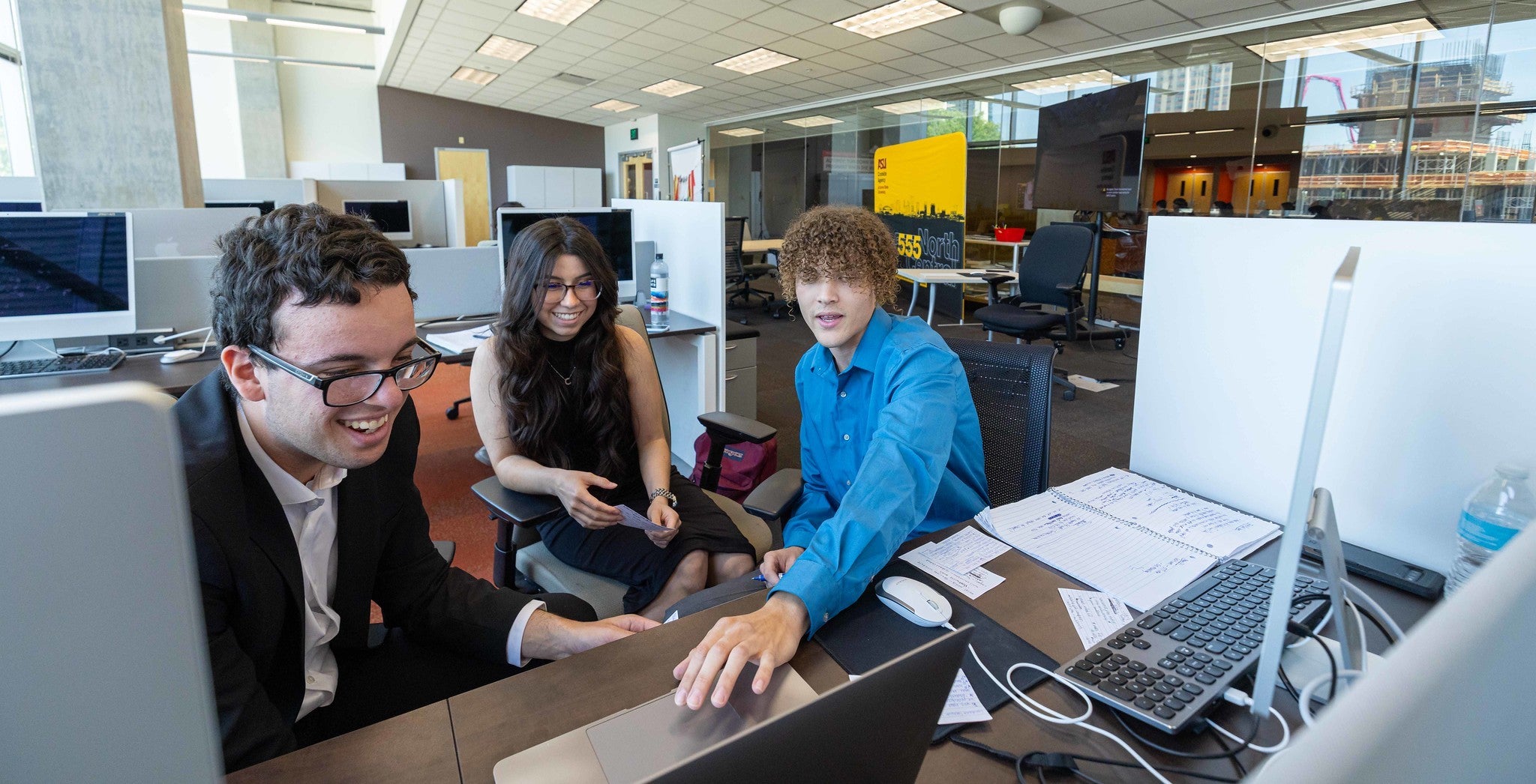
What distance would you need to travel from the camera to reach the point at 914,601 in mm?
993

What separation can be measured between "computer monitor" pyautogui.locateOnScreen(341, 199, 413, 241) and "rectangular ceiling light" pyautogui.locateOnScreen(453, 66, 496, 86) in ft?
16.9

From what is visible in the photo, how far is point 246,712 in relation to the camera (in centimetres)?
83

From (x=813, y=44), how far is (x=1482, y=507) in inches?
276

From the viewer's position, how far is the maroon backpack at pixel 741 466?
9.62ft

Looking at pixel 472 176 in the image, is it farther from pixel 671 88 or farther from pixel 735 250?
pixel 735 250

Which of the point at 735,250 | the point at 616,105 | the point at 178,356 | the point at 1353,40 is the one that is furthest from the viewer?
the point at 616,105

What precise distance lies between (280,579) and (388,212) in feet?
17.2

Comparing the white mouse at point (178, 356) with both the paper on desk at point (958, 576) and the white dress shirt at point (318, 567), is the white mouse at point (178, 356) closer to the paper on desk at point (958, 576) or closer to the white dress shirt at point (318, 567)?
the white dress shirt at point (318, 567)

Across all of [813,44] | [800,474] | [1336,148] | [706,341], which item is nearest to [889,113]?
[813,44]

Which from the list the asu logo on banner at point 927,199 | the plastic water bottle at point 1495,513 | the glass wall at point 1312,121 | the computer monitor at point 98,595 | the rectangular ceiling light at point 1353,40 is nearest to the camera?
the computer monitor at point 98,595

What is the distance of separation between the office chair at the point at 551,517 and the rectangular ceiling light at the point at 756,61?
662 centimetres

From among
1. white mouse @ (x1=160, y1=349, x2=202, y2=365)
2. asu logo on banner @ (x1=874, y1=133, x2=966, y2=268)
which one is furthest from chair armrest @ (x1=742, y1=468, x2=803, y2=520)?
asu logo on banner @ (x1=874, y1=133, x2=966, y2=268)

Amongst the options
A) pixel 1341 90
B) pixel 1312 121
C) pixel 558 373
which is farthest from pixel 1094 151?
pixel 558 373

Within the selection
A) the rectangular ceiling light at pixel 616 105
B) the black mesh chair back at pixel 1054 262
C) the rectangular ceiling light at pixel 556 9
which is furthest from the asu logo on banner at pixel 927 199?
the rectangular ceiling light at pixel 616 105
